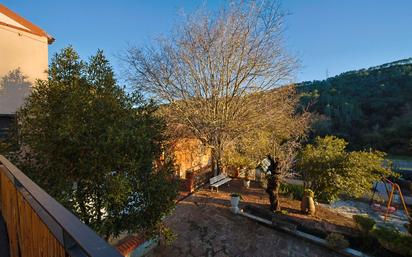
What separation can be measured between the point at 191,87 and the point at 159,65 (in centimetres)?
208

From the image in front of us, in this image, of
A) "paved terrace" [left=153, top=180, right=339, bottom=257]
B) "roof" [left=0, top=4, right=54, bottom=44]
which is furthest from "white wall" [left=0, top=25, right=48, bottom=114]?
"paved terrace" [left=153, top=180, right=339, bottom=257]

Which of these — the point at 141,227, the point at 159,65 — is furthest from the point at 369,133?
the point at 141,227

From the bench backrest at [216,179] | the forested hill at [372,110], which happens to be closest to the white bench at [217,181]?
the bench backrest at [216,179]

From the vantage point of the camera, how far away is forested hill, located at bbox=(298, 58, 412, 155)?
33.8m

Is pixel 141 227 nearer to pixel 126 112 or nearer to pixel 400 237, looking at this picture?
pixel 126 112

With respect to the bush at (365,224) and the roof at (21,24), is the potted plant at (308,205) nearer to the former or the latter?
the bush at (365,224)

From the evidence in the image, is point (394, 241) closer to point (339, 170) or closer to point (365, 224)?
point (365, 224)

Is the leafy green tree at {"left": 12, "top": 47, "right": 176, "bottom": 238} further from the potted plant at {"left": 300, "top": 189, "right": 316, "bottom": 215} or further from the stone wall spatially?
the stone wall

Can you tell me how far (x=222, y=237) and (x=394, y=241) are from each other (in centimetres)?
542

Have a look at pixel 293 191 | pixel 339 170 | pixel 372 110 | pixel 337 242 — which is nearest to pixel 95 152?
pixel 337 242

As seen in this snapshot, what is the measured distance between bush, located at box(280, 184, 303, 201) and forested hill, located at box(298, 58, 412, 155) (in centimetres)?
2430

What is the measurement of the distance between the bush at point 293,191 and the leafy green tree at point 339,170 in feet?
2.76

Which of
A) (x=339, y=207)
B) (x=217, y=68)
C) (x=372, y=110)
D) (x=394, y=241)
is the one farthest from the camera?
(x=372, y=110)

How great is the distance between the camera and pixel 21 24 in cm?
797
